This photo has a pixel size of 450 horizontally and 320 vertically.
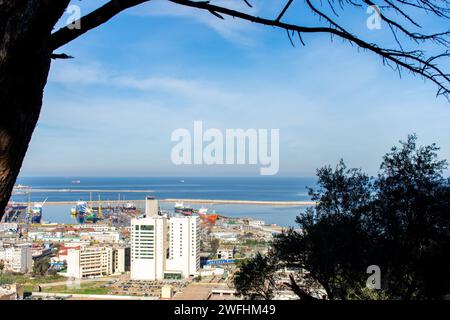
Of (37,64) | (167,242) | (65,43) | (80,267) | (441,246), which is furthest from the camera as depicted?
(167,242)

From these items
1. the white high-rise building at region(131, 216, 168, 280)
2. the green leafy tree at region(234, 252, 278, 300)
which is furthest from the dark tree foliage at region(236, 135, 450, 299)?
the white high-rise building at region(131, 216, 168, 280)

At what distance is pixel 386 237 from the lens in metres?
3.34

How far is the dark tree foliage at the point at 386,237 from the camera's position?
3.08m

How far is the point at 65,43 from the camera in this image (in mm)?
847

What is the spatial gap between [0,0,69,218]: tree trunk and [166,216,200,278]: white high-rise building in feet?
51.3

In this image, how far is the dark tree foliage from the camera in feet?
10.1

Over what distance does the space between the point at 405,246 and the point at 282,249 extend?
3.82 ft

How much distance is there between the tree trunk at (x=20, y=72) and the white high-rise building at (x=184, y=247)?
15.6m

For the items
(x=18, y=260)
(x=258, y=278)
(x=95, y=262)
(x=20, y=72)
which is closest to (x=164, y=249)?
(x=95, y=262)

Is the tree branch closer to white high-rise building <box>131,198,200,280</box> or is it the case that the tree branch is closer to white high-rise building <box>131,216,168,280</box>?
white high-rise building <box>131,198,200,280</box>

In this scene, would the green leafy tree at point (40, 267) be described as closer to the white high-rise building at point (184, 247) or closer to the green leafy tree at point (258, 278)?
the white high-rise building at point (184, 247)

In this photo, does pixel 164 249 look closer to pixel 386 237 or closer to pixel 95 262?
pixel 95 262
